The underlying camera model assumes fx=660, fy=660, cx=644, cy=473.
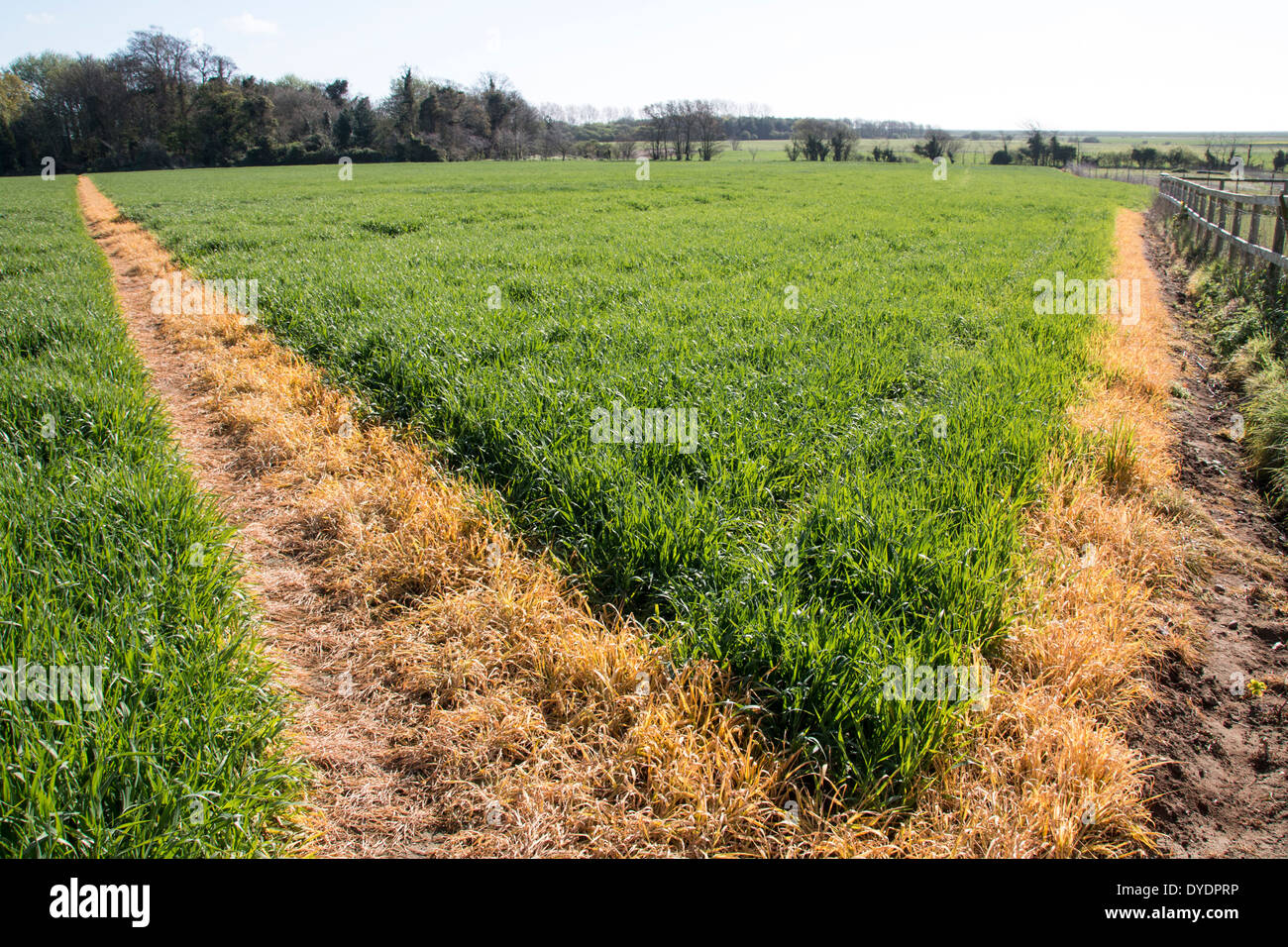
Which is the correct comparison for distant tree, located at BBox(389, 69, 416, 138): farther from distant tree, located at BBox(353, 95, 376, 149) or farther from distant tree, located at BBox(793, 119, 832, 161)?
distant tree, located at BBox(793, 119, 832, 161)

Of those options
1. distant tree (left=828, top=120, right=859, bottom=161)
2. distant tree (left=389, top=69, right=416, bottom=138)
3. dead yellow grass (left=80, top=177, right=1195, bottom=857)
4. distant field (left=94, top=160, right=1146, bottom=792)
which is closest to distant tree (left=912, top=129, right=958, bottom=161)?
distant tree (left=828, top=120, right=859, bottom=161)

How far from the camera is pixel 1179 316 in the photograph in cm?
1026

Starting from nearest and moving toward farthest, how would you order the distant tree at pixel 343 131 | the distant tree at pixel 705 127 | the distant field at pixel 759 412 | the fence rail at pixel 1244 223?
the distant field at pixel 759 412 < the fence rail at pixel 1244 223 < the distant tree at pixel 343 131 < the distant tree at pixel 705 127

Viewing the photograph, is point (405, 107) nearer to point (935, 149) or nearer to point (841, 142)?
point (841, 142)

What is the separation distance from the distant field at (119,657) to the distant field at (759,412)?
164 cm

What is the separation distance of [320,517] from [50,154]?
84.4 m

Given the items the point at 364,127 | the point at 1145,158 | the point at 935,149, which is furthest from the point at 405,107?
the point at 1145,158

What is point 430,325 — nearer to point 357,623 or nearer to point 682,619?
point 357,623

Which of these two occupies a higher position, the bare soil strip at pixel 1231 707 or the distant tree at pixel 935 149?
the distant tree at pixel 935 149

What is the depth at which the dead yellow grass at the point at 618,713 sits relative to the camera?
7.39 ft

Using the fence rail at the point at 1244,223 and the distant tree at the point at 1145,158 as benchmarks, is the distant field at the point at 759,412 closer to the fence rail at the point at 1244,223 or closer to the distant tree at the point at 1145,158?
the fence rail at the point at 1244,223

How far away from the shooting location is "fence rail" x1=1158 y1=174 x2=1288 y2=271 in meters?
8.91

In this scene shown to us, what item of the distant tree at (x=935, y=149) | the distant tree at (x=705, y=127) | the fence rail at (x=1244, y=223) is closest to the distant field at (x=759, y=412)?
the fence rail at (x=1244, y=223)

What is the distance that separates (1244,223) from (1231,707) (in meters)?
12.3
